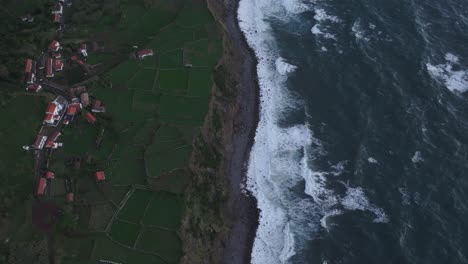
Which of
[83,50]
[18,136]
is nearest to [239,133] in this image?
[83,50]

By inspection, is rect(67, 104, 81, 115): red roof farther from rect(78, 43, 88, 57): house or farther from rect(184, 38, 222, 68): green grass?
rect(184, 38, 222, 68): green grass

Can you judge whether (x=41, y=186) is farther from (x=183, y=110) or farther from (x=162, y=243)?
(x=183, y=110)

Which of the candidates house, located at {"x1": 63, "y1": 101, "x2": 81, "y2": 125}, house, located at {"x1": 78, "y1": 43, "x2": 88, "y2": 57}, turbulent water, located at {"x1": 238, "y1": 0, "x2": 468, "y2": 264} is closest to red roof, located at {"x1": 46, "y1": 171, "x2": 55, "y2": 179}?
Result: house, located at {"x1": 63, "y1": 101, "x2": 81, "y2": 125}

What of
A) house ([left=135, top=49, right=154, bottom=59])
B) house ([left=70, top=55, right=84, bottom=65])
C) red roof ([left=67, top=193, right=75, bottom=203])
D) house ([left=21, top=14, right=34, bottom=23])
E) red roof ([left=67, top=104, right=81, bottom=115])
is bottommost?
red roof ([left=67, top=193, right=75, bottom=203])

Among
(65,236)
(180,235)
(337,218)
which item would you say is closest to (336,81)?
(337,218)

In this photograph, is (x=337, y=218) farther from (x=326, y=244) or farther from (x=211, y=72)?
(x=211, y=72)

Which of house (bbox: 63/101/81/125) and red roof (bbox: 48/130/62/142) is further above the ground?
house (bbox: 63/101/81/125)

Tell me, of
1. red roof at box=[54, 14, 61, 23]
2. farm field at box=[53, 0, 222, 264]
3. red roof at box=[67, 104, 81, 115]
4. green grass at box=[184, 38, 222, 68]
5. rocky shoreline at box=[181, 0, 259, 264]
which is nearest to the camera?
farm field at box=[53, 0, 222, 264]
